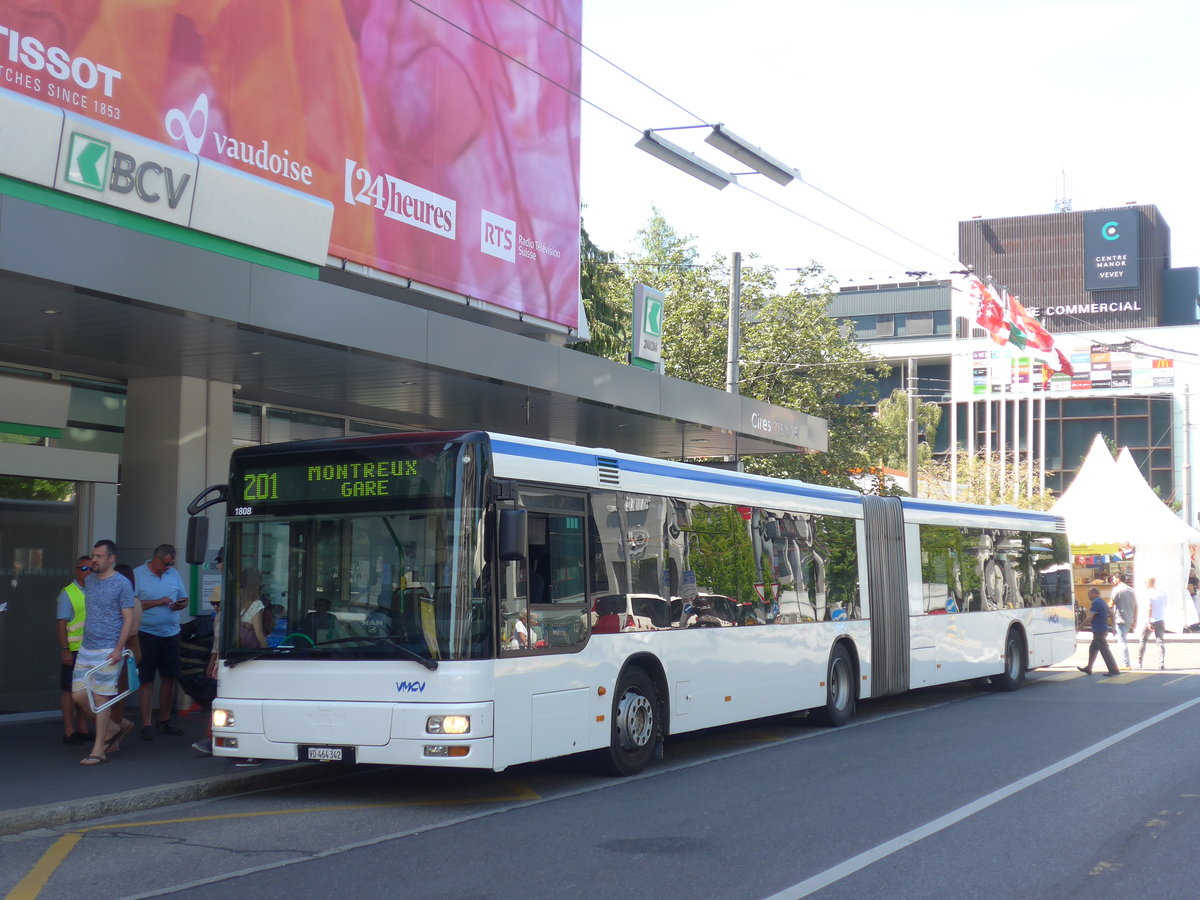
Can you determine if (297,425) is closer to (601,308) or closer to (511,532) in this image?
(511,532)

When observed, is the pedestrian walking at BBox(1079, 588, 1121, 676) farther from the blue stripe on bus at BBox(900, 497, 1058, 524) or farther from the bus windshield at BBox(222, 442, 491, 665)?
the bus windshield at BBox(222, 442, 491, 665)

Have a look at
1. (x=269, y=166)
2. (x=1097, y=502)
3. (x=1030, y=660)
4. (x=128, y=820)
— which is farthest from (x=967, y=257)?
(x=128, y=820)

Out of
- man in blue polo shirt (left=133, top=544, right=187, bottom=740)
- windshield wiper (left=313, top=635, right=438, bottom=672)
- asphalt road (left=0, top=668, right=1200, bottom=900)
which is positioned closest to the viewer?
asphalt road (left=0, top=668, right=1200, bottom=900)

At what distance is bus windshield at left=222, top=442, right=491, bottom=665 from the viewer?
9.19 meters

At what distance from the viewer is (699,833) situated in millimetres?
8312

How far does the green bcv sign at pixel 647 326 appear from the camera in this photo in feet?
65.9

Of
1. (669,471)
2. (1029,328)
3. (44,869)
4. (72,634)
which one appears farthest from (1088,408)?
(44,869)

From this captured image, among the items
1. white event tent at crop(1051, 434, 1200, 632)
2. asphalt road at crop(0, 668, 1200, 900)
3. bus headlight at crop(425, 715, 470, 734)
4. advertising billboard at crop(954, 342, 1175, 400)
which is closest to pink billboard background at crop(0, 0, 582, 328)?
asphalt road at crop(0, 668, 1200, 900)

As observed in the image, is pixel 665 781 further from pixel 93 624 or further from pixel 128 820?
pixel 93 624

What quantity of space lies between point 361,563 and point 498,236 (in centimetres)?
1045

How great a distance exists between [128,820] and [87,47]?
8.38m

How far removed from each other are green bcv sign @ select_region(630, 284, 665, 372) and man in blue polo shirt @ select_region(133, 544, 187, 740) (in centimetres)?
891

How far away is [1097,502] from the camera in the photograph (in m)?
37.0

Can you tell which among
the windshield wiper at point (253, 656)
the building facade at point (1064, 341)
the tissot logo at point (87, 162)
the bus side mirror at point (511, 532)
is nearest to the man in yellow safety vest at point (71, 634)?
the windshield wiper at point (253, 656)
